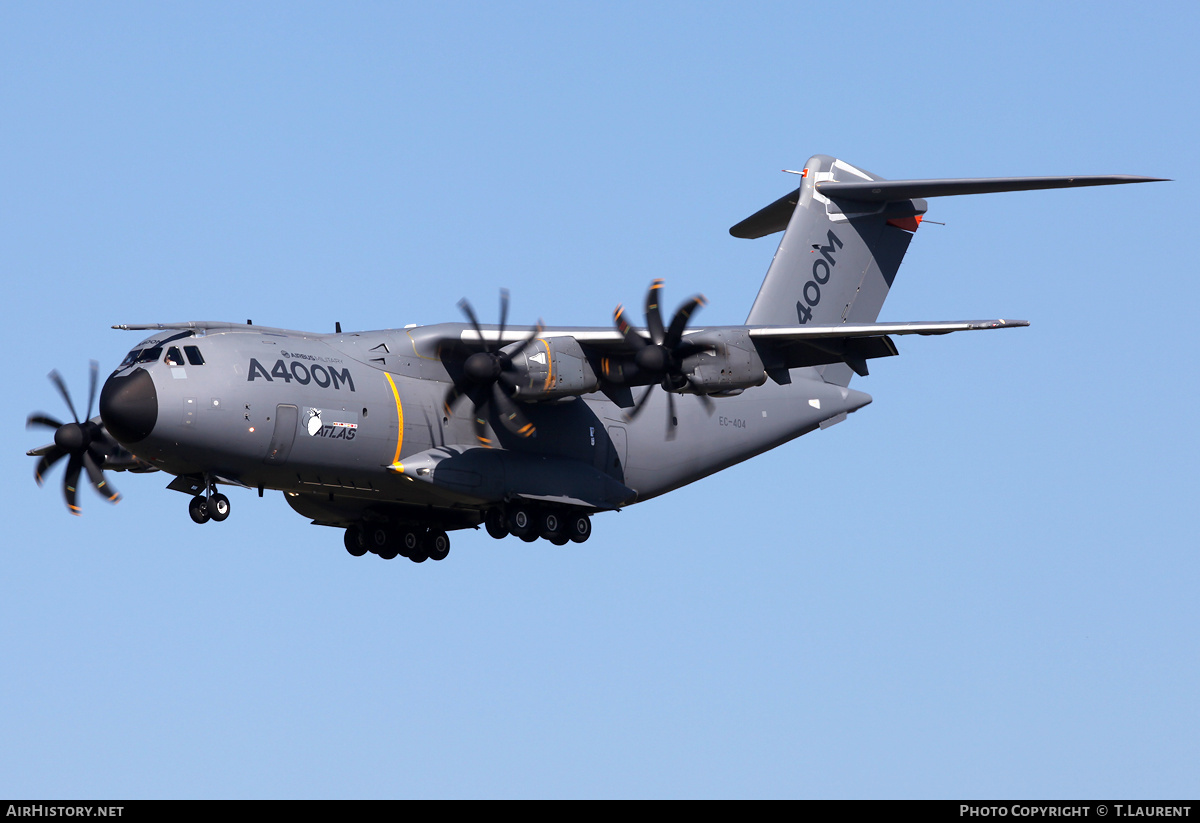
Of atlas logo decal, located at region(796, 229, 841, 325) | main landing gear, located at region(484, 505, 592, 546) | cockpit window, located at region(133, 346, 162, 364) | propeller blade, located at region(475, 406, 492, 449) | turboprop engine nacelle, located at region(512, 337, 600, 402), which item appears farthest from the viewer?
atlas logo decal, located at region(796, 229, 841, 325)

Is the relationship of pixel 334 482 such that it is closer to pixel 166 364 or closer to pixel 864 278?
pixel 166 364

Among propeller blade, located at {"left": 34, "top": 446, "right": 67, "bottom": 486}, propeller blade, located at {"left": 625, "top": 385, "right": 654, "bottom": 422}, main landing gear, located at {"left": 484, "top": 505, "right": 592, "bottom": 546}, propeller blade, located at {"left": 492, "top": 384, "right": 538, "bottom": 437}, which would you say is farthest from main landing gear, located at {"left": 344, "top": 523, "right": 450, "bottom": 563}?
propeller blade, located at {"left": 34, "top": 446, "right": 67, "bottom": 486}

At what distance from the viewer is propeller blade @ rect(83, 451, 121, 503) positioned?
22375 mm

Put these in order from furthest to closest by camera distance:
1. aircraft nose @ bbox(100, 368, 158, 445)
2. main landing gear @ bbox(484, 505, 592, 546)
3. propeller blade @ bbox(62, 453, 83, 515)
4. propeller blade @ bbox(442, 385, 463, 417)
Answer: propeller blade @ bbox(62, 453, 83, 515) → main landing gear @ bbox(484, 505, 592, 546) → propeller blade @ bbox(442, 385, 463, 417) → aircraft nose @ bbox(100, 368, 158, 445)

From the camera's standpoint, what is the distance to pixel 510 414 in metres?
21.0

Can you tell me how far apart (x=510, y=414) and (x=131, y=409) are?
489cm

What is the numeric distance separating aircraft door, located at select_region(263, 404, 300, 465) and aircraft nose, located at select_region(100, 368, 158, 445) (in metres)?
1.54

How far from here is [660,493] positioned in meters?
24.2

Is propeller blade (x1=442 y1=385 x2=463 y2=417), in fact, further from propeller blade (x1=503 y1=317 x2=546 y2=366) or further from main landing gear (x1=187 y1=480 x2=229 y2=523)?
main landing gear (x1=187 y1=480 x2=229 y2=523)

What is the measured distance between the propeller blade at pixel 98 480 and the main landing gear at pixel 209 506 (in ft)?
9.90

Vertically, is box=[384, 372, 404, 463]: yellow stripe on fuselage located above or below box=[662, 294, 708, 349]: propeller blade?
below

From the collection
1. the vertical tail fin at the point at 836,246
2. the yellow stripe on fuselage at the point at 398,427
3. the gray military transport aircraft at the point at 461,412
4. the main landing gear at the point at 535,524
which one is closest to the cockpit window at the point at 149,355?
the gray military transport aircraft at the point at 461,412

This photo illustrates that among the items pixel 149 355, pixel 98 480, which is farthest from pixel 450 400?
pixel 98 480
